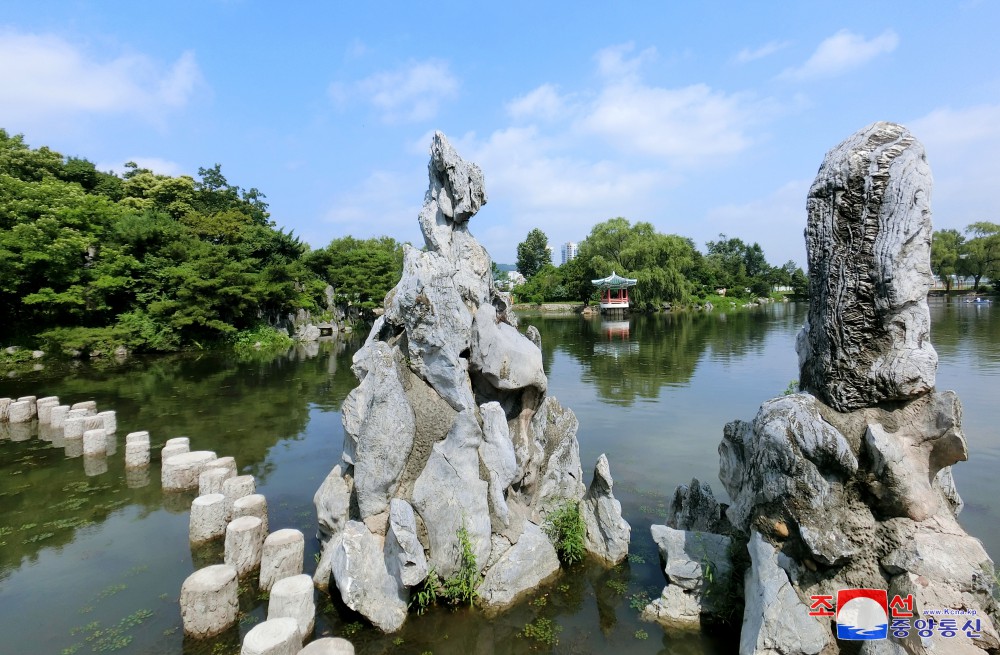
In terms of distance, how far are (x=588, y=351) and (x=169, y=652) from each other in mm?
21738

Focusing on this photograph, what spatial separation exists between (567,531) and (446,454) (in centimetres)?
183

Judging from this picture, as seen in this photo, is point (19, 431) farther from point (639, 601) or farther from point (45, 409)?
point (639, 601)

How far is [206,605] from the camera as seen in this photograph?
4922mm

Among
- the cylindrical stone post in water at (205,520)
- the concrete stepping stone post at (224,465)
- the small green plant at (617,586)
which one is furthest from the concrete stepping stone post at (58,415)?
the small green plant at (617,586)

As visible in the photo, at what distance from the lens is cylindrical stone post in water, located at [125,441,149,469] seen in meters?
9.69

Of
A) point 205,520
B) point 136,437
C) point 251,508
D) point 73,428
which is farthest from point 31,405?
point 251,508

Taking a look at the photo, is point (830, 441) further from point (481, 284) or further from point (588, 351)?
point (588, 351)

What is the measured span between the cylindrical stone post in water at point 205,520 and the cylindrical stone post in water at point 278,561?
5.37 ft

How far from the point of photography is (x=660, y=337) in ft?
98.7

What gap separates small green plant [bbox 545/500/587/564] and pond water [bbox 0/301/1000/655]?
0.63ft

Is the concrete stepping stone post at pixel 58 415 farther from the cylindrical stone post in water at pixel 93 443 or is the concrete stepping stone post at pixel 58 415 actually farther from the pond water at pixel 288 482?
the cylindrical stone post in water at pixel 93 443

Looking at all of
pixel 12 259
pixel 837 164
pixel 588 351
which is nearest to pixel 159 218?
pixel 12 259

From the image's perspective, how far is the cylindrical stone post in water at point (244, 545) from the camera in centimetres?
595

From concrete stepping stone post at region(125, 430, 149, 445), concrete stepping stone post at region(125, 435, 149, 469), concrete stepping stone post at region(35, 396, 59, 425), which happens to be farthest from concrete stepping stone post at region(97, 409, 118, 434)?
concrete stepping stone post at region(125, 435, 149, 469)
